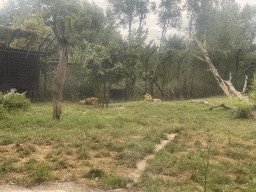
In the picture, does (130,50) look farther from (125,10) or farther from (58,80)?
(125,10)

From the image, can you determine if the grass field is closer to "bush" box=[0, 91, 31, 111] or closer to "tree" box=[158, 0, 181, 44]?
"bush" box=[0, 91, 31, 111]

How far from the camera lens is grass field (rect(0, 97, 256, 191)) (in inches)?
112

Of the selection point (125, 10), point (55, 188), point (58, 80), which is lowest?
point (55, 188)

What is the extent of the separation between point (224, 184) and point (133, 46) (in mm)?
10103

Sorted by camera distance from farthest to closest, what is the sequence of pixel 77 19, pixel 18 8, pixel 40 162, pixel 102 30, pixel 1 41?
pixel 18 8
pixel 102 30
pixel 77 19
pixel 1 41
pixel 40 162

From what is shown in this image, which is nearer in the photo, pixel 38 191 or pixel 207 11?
pixel 38 191

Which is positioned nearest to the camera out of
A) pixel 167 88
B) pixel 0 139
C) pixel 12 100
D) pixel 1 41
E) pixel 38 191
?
pixel 38 191

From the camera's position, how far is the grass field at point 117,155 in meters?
2.86

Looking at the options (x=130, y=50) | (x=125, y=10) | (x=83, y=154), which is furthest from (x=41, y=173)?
(x=125, y=10)

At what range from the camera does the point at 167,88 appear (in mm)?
15102

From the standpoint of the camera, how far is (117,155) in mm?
3887

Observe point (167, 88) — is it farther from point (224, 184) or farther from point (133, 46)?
point (224, 184)

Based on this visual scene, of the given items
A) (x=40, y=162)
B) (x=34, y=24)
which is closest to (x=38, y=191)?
(x=40, y=162)

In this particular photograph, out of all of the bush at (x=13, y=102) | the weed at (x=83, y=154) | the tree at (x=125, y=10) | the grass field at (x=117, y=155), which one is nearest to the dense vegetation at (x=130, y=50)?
the tree at (x=125, y=10)
